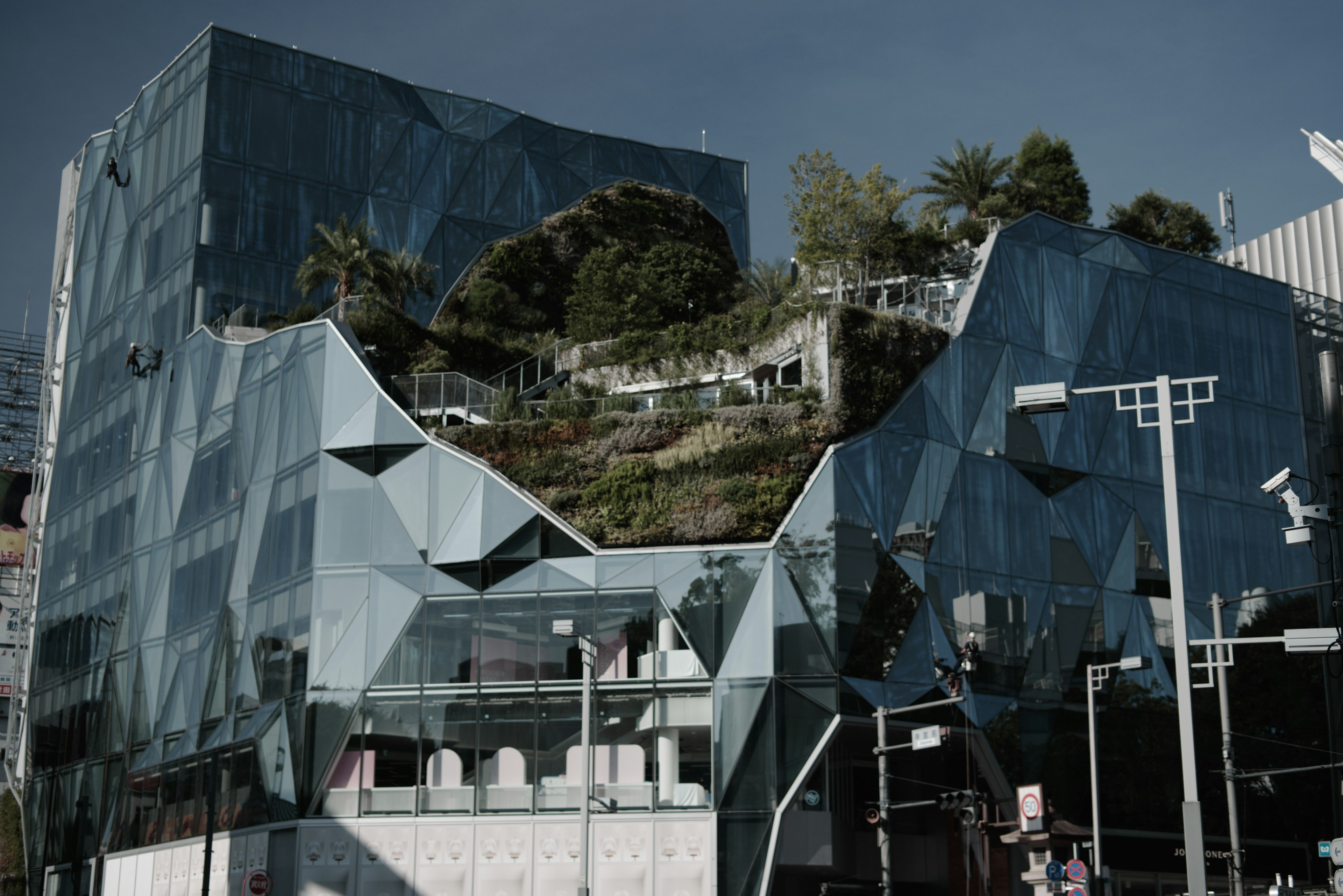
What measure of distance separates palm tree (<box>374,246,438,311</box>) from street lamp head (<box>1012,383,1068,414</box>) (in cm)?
4308

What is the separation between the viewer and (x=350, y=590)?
1721 inches

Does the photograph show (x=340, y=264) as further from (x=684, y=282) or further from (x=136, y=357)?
(x=684, y=282)

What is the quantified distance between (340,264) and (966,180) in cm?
2751

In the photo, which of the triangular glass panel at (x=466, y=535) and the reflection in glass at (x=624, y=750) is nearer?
the reflection in glass at (x=624, y=750)

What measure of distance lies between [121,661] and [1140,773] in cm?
3792

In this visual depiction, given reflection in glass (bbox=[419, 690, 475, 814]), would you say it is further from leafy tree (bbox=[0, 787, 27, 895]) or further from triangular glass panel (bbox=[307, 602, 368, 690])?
leafy tree (bbox=[0, 787, 27, 895])

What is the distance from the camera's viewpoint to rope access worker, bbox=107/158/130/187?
6538cm

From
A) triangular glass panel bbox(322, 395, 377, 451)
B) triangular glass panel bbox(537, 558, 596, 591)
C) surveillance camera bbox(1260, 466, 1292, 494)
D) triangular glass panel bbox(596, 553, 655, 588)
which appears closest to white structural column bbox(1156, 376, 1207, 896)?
surveillance camera bbox(1260, 466, 1292, 494)

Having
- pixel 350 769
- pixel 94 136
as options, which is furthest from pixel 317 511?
pixel 94 136

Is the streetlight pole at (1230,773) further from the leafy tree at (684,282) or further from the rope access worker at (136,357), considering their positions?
the rope access worker at (136,357)

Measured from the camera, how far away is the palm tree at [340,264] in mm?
58281

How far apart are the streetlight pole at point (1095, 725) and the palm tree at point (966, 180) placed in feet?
81.6

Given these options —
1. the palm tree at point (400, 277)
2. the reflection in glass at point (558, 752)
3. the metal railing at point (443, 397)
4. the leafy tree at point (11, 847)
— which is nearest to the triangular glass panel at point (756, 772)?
the reflection in glass at point (558, 752)

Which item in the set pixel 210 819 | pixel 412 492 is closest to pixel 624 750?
pixel 412 492
